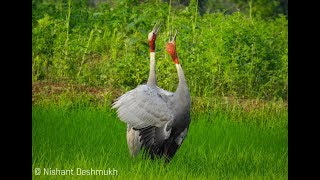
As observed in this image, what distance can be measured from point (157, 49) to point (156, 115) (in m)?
1.93

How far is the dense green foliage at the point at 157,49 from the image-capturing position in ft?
34.6

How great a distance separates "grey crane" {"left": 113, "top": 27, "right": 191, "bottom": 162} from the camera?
852 cm

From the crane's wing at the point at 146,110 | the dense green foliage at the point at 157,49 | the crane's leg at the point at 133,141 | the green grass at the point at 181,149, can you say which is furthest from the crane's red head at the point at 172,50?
the dense green foliage at the point at 157,49

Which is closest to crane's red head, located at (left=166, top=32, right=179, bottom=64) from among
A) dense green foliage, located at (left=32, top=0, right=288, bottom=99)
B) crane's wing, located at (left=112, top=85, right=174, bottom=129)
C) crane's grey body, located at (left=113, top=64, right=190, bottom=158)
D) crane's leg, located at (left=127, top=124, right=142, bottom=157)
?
crane's grey body, located at (left=113, top=64, right=190, bottom=158)

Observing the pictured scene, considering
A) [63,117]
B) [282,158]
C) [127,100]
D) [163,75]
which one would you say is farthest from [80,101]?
[282,158]

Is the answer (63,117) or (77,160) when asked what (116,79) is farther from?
(77,160)

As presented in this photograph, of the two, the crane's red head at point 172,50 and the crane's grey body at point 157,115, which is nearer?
the crane's grey body at point 157,115

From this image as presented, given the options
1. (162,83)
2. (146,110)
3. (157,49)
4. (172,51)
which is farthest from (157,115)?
(157,49)

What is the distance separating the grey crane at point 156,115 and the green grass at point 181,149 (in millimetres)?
253

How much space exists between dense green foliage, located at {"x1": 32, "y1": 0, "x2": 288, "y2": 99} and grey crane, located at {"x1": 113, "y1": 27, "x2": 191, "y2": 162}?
55.9 inches

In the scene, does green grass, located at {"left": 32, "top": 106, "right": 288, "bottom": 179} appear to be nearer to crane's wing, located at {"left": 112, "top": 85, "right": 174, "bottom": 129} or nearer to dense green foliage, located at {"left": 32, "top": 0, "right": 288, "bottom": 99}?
crane's wing, located at {"left": 112, "top": 85, "right": 174, "bottom": 129}

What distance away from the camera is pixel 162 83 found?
10.1 meters

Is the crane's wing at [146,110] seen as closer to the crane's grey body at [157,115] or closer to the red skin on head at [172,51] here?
the crane's grey body at [157,115]

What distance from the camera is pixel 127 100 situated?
865 cm
